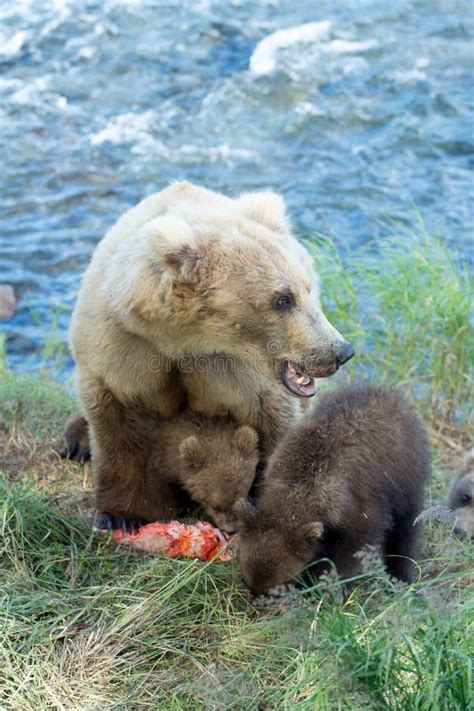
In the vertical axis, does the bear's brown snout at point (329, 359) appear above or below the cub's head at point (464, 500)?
above

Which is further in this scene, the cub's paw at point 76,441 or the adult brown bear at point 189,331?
the cub's paw at point 76,441

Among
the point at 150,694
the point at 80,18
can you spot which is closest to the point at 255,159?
the point at 80,18

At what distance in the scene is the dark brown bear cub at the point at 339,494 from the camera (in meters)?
4.62

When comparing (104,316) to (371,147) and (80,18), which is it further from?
(80,18)

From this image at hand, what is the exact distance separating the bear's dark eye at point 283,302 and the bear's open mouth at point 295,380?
0.84 ft

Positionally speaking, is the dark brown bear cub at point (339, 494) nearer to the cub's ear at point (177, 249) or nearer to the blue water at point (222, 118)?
the cub's ear at point (177, 249)

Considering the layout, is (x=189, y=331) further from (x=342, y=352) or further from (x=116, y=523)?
(x=116, y=523)

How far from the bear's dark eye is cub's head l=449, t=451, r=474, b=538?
170cm

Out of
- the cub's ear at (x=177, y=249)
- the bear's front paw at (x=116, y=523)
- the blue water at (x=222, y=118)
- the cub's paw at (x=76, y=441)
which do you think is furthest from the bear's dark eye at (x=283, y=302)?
the blue water at (x=222, y=118)

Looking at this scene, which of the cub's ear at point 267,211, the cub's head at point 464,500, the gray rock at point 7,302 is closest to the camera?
the cub's ear at point 267,211

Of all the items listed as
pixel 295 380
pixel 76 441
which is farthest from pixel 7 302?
pixel 295 380

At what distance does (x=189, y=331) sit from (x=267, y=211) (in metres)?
0.71

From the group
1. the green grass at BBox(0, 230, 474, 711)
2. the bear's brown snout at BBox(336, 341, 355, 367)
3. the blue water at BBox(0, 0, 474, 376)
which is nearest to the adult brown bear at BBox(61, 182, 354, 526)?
the bear's brown snout at BBox(336, 341, 355, 367)

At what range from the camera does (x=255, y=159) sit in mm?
11922
